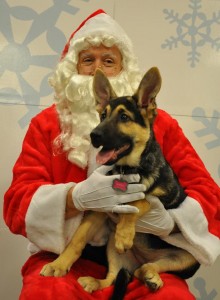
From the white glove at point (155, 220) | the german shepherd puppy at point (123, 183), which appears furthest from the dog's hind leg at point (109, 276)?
the white glove at point (155, 220)

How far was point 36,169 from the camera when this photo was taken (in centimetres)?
151

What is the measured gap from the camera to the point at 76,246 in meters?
1.30

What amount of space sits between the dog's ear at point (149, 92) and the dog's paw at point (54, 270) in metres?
0.54

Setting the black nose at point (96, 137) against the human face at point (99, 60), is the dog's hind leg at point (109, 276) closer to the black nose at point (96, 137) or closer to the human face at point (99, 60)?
the black nose at point (96, 137)

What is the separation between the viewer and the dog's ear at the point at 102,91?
1300 mm

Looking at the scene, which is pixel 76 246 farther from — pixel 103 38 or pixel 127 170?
pixel 103 38

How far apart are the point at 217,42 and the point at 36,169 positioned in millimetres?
1355

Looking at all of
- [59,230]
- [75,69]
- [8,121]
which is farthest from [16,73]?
[59,230]

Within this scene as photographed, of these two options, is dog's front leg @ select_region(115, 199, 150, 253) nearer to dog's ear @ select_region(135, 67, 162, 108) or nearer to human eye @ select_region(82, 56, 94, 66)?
dog's ear @ select_region(135, 67, 162, 108)

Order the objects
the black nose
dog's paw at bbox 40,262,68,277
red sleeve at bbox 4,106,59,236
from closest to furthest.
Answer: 1. the black nose
2. dog's paw at bbox 40,262,68,277
3. red sleeve at bbox 4,106,59,236

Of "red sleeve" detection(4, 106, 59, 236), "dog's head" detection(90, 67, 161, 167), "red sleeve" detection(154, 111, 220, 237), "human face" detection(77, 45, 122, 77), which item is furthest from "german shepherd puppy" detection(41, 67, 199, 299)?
"human face" detection(77, 45, 122, 77)

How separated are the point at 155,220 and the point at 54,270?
1.21 ft

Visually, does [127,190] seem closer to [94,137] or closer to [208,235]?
[94,137]

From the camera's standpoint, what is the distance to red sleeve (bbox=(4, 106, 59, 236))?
144 centimetres
